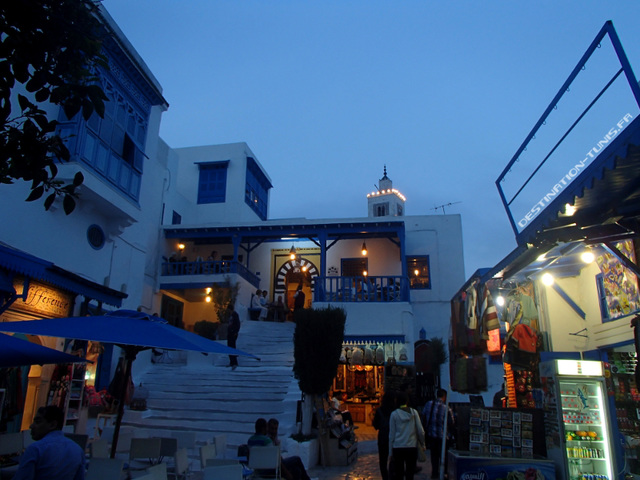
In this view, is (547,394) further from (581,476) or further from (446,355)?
(446,355)

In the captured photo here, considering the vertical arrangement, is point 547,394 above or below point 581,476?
above

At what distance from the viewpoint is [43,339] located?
34.7 ft

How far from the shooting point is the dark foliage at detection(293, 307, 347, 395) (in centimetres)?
1009

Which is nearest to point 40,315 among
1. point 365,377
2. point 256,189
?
point 365,377

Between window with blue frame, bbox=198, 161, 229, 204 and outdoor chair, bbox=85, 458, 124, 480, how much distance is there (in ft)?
58.4

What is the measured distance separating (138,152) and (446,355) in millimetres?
11521

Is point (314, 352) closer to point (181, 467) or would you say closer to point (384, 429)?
point (384, 429)

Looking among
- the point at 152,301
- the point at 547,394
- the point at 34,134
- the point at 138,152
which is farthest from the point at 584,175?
the point at 152,301

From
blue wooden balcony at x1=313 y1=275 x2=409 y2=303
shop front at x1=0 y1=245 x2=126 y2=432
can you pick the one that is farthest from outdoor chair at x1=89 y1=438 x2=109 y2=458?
blue wooden balcony at x1=313 y1=275 x2=409 y2=303

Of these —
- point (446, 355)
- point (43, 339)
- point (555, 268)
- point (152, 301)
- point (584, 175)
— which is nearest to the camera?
point (584, 175)

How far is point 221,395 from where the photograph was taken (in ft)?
39.7

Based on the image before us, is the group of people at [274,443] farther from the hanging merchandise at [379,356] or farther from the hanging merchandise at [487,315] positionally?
the hanging merchandise at [379,356]

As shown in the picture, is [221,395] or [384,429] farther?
[221,395]

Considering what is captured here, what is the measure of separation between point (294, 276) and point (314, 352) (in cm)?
1099
